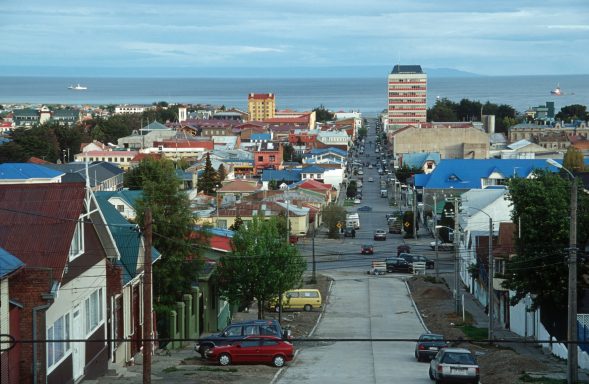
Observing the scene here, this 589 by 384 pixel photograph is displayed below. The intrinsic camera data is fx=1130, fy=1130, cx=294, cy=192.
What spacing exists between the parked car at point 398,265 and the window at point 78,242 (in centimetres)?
4463

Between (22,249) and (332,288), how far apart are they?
3862 cm

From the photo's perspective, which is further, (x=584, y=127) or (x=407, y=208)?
(x=584, y=127)

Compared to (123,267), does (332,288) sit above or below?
below

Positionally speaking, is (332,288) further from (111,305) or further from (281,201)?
(281,201)

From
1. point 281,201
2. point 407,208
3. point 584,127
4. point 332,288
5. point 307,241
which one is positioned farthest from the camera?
point 584,127

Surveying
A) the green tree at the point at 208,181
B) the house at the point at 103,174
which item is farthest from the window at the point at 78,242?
the green tree at the point at 208,181

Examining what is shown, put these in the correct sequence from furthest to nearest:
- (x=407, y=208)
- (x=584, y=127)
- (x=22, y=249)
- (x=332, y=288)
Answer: (x=584, y=127), (x=407, y=208), (x=332, y=288), (x=22, y=249)

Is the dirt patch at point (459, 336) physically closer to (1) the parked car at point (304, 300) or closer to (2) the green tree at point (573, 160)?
(1) the parked car at point (304, 300)

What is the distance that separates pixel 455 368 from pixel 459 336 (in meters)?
12.9

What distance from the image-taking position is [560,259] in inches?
1278

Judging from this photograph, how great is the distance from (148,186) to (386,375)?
12.7 m

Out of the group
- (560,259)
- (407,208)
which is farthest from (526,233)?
(407,208)

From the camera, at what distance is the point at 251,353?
27578 millimetres

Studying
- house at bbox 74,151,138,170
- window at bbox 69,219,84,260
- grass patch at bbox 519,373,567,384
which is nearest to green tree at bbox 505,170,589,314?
grass patch at bbox 519,373,567,384
